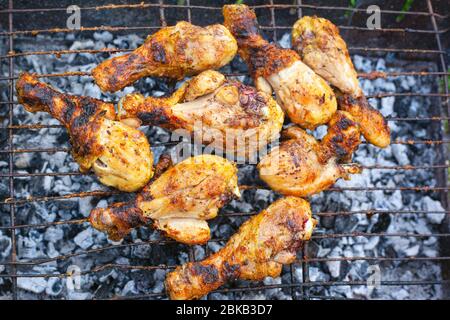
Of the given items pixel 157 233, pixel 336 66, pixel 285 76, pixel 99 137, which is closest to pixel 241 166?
pixel 157 233

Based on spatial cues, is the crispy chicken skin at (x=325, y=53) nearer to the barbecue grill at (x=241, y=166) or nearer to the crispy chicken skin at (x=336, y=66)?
the crispy chicken skin at (x=336, y=66)

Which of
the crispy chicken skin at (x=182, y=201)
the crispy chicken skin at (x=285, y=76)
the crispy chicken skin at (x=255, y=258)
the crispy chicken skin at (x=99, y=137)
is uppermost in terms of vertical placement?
the crispy chicken skin at (x=285, y=76)

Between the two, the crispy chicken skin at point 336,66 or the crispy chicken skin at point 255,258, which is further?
the crispy chicken skin at point 336,66

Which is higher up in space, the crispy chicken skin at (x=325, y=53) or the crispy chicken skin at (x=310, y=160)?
the crispy chicken skin at (x=325, y=53)

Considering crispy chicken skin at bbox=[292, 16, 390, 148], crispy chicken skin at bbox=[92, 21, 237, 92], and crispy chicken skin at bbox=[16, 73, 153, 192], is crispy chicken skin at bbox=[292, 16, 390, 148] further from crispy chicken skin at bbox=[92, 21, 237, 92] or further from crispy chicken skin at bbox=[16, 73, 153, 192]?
crispy chicken skin at bbox=[16, 73, 153, 192]

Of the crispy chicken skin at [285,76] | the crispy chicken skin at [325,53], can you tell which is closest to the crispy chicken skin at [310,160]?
the crispy chicken skin at [285,76]

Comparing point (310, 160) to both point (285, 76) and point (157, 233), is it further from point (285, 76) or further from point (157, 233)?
point (157, 233)
